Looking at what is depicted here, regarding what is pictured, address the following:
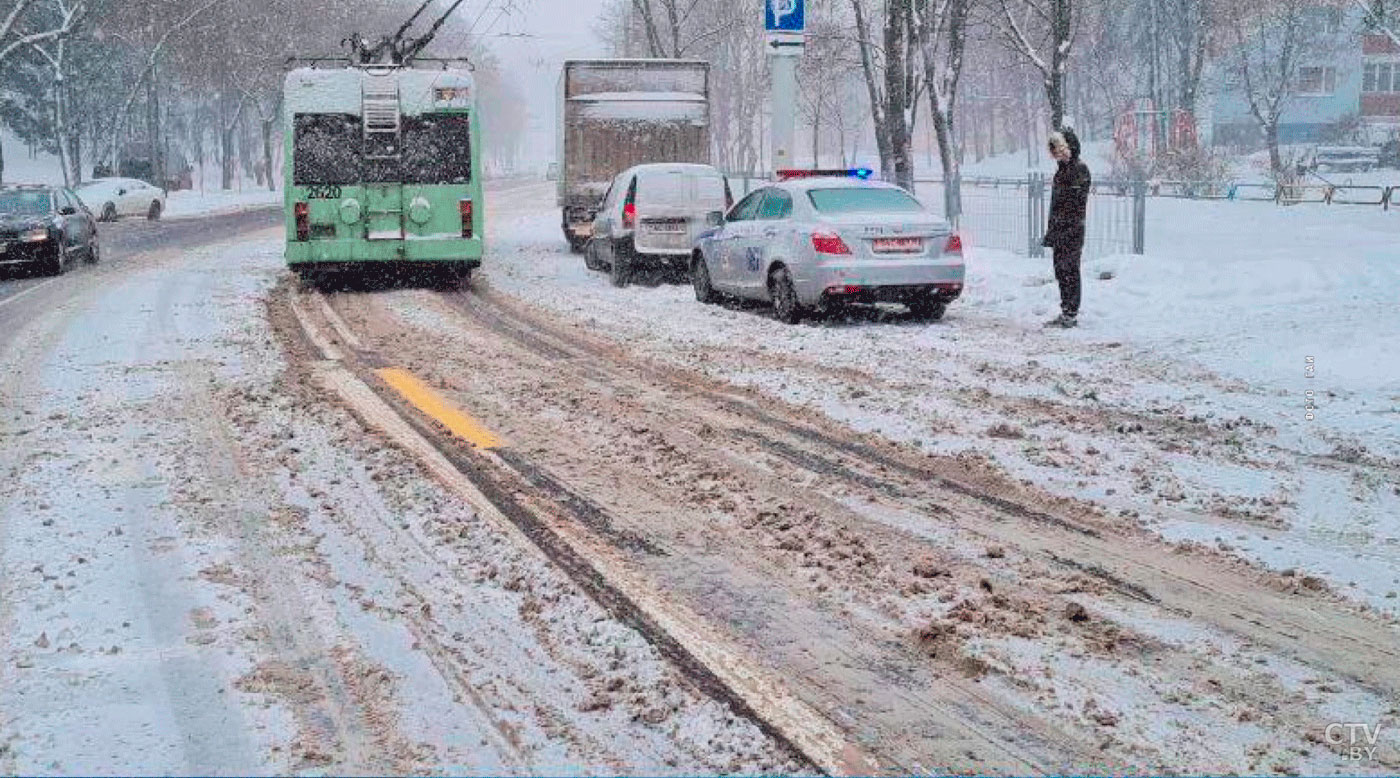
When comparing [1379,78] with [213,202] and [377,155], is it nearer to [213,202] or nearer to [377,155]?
[213,202]

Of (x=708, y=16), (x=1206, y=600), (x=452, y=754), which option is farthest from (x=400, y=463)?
(x=708, y=16)

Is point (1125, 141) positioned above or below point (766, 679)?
above

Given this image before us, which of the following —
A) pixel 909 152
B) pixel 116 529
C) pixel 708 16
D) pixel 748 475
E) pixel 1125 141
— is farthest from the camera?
pixel 708 16

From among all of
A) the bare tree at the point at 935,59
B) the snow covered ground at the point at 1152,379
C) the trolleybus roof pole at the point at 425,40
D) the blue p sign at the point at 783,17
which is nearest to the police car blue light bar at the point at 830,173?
the snow covered ground at the point at 1152,379

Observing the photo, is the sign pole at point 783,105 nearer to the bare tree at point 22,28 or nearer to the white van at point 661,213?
the white van at point 661,213

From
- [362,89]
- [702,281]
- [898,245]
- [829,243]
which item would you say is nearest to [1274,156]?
[702,281]

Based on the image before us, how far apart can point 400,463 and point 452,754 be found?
3.49m

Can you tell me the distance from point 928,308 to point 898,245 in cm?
114

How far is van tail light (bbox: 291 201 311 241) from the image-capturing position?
16.1 m

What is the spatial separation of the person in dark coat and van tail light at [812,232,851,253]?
1.94 m

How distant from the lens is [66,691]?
363cm

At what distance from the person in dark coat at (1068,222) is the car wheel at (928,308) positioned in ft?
4.05

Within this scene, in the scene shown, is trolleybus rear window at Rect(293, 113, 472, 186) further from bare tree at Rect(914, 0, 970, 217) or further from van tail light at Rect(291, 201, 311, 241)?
bare tree at Rect(914, 0, 970, 217)

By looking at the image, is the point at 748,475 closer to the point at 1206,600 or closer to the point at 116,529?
the point at 1206,600
